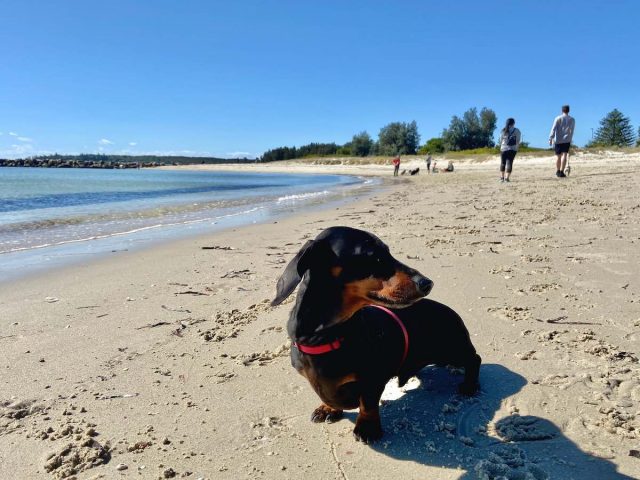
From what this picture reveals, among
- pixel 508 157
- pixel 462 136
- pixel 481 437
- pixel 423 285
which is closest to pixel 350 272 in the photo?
pixel 423 285

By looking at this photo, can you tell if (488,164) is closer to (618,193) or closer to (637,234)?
(618,193)

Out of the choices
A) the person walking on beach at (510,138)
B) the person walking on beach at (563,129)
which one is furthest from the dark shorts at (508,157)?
the person walking on beach at (563,129)

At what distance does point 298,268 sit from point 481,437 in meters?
1.24

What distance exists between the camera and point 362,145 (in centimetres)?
8162

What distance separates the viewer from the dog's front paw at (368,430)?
7.55 ft

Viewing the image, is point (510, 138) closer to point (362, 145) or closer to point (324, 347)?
point (324, 347)

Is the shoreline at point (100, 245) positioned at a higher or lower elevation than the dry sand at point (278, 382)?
lower

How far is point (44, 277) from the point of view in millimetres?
5598

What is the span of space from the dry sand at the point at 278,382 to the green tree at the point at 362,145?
77.4 m

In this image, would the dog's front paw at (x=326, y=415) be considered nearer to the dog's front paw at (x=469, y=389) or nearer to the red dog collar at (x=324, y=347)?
the red dog collar at (x=324, y=347)

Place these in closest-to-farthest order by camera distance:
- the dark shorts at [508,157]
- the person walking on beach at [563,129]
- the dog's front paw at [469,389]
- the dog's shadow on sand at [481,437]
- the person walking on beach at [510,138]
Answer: the dog's shadow on sand at [481,437] < the dog's front paw at [469,389] < the person walking on beach at [563,129] < the person walking on beach at [510,138] < the dark shorts at [508,157]

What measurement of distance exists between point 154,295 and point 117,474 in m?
2.75

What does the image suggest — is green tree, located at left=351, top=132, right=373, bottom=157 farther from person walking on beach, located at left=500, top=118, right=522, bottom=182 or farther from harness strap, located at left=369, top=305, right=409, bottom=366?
harness strap, located at left=369, top=305, right=409, bottom=366

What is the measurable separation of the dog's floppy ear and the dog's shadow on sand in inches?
35.4
